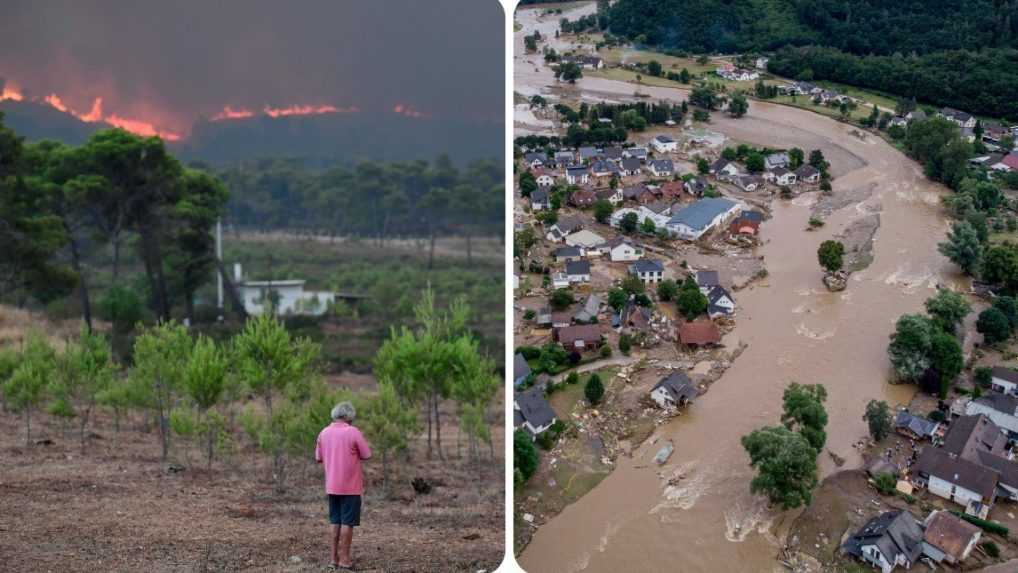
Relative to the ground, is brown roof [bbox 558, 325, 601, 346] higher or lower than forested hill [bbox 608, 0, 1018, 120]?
lower

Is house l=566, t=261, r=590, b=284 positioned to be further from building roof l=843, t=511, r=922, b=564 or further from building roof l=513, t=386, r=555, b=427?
building roof l=843, t=511, r=922, b=564

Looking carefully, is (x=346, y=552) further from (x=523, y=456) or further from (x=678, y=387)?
(x=678, y=387)

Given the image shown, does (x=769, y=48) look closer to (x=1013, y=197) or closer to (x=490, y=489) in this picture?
(x=1013, y=197)

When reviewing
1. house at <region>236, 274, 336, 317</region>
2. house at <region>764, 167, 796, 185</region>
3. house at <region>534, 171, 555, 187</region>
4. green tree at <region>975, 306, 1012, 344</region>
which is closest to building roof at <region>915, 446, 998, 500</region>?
green tree at <region>975, 306, 1012, 344</region>

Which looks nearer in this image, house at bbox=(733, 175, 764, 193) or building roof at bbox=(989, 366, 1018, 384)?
building roof at bbox=(989, 366, 1018, 384)

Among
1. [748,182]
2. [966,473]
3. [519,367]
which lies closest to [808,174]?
[748,182]

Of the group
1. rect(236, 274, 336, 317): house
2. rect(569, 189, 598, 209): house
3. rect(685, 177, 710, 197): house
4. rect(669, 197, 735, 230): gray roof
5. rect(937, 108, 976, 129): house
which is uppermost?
rect(937, 108, 976, 129): house

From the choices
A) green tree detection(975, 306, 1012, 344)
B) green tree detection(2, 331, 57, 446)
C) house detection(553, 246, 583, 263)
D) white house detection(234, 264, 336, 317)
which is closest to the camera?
green tree detection(975, 306, 1012, 344)

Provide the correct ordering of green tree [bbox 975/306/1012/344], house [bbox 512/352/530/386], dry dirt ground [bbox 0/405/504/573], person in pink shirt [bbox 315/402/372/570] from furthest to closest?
house [bbox 512/352/530/386], dry dirt ground [bbox 0/405/504/573], green tree [bbox 975/306/1012/344], person in pink shirt [bbox 315/402/372/570]
